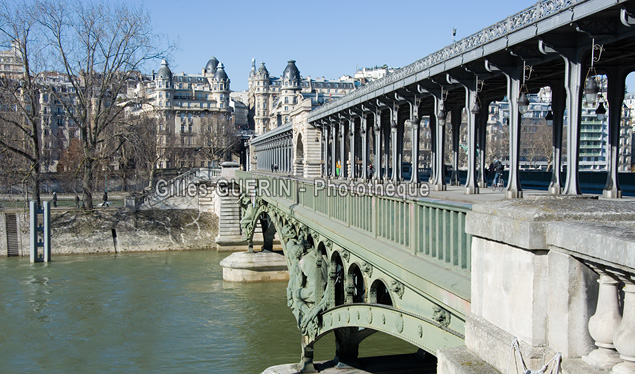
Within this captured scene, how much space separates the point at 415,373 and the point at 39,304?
63.1ft

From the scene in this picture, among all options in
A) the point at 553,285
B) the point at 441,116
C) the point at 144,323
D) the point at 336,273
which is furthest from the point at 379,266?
the point at 144,323

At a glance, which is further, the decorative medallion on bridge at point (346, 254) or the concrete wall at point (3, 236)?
the concrete wall at point (3, 236)

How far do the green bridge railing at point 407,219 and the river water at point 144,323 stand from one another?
7.38 m

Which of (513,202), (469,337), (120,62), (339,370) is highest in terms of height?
(120,62)

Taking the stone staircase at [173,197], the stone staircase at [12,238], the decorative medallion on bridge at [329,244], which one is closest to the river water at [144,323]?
the stone staircase at [12,238]

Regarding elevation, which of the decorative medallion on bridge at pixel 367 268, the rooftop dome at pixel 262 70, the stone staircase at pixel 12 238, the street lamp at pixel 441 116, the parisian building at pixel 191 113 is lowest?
the stone staircase at pixel 12 238

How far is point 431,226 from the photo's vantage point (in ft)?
26.7

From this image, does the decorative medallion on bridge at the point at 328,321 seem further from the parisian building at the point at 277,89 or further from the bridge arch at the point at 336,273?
the parisian building at the point at 277,89

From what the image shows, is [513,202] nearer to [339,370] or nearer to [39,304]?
[339,370]

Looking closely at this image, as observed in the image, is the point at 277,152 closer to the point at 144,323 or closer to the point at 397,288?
the point at 144,323

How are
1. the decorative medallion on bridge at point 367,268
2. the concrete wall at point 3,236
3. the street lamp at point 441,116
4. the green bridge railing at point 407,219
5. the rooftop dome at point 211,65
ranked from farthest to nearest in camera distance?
the rooftop dome at point 211,65, the concrete wall at point 3,236, the street lamp at point 441,116, the decorative medallion on bridge at point 367,268, the green bridge railing at point 407,219

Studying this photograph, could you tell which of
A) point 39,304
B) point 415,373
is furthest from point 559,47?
point 39,304

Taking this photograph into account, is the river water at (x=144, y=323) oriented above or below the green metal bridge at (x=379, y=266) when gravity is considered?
below

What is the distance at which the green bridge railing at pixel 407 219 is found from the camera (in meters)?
7.39
